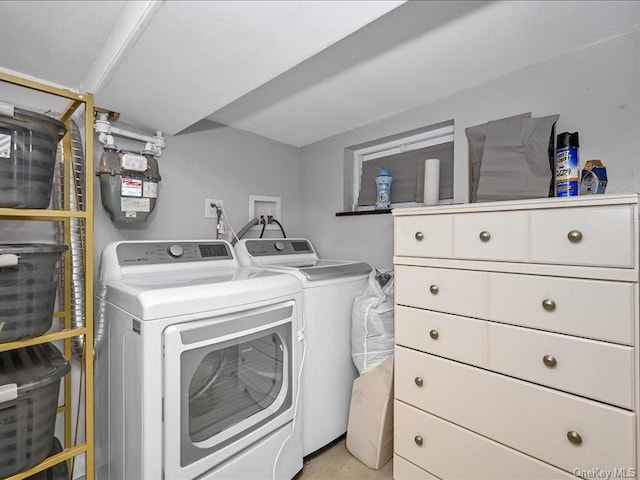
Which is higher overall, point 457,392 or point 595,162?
point 595,162

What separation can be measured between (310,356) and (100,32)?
1693 millimetres

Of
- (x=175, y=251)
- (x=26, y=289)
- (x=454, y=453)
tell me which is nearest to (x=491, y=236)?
(x=454, y=453)

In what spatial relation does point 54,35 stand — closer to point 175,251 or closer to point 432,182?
point 175,251

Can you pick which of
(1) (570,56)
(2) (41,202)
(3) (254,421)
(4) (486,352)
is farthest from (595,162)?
(2) (41,202)

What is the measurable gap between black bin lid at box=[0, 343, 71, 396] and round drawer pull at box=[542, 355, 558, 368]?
1.70m

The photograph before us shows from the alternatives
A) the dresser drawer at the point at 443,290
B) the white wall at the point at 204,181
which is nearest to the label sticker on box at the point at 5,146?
the white wall at the point at 204,181

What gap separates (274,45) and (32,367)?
1424 mm

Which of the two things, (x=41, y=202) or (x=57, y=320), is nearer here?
(x=41, y=202)

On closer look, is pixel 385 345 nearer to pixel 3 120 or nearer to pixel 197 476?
pixel 197 476

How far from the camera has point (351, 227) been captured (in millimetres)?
2234

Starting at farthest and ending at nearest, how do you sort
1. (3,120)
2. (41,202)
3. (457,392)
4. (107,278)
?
1. (107,278)
2. (457,392)
3. (41,202)
4. (3,120)

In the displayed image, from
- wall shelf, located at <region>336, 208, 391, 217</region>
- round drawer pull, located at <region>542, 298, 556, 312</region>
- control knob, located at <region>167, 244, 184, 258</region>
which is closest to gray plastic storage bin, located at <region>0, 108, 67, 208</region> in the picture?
control knob, located at <region>167, 244, 184, 258</region>

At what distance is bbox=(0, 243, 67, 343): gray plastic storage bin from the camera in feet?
2.93

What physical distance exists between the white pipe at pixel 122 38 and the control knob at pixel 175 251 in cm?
81
